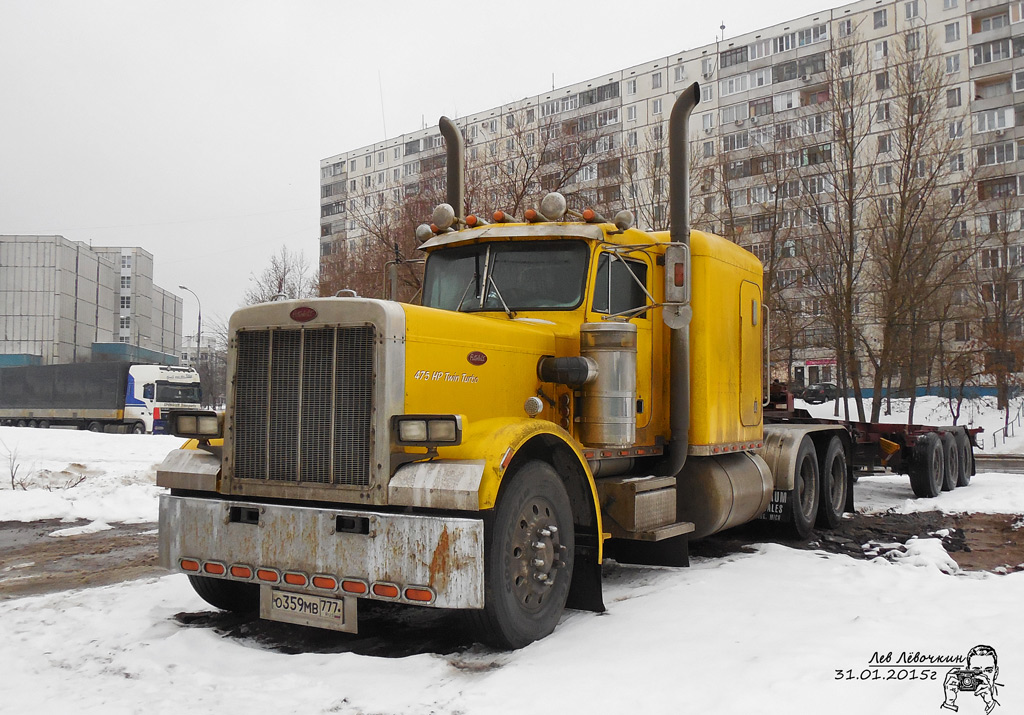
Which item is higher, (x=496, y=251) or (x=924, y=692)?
(x=496, y=251)

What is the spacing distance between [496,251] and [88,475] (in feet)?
39.2

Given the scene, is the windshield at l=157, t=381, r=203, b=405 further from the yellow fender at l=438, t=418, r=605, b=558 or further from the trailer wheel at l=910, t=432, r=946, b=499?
the yellow fender at l=438, t=418, r=605, b=558

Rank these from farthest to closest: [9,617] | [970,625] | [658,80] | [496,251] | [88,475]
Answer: [658,80]
[88,475]
[496,251]
[9,617]
[970,625]

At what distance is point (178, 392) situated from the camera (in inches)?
1516

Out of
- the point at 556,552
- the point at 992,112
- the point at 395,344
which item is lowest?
the point at 556,552

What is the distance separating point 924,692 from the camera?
4.29m

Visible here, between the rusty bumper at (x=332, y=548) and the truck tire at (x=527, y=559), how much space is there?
10.0 inches

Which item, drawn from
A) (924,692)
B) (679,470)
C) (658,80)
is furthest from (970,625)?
(658,80)

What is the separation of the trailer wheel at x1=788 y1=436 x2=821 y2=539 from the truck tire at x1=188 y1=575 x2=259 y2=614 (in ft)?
19.8

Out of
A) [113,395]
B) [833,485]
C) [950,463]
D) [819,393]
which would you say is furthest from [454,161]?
[819,393]

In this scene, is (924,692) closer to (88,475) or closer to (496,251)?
(496,251)

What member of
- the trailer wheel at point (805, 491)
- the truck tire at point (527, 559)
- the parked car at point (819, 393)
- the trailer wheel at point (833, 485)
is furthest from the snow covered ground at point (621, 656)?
the parked car at point (819, 393)

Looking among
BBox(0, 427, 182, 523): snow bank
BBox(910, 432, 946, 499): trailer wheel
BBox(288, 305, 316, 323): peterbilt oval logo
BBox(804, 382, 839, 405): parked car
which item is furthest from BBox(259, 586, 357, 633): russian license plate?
BBox(804, 382, 839, 405): parked car

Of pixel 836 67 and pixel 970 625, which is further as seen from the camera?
pixel 836 67
